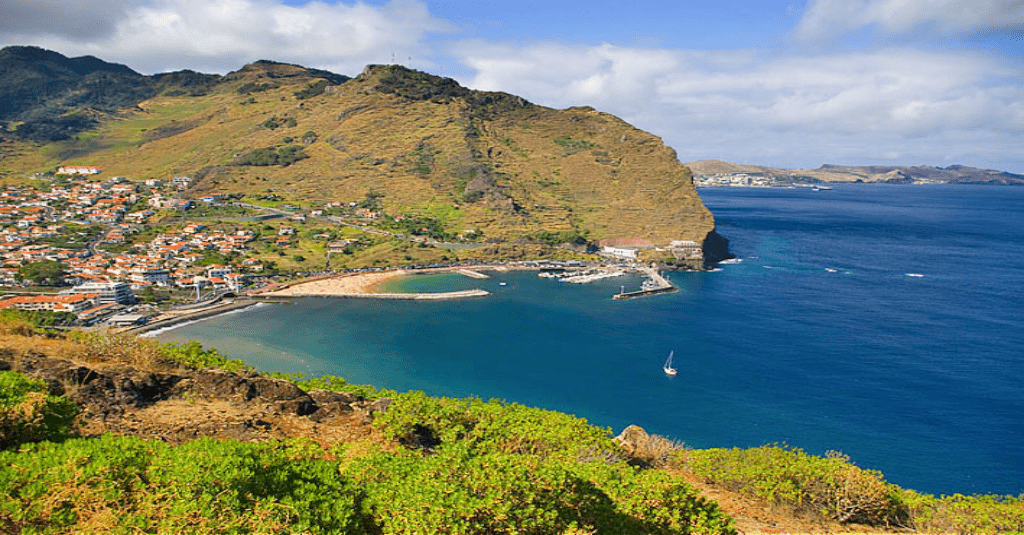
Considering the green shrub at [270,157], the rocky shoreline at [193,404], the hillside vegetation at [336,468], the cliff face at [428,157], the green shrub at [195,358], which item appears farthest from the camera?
the green shrub at [270,157]

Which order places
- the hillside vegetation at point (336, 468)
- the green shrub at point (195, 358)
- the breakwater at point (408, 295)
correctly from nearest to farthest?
the hillside vegetation at point (336, 468) < the green shrub at point (195, 358) < the breakwater at point (408, 295)

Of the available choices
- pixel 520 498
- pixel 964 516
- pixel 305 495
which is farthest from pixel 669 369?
pixel 305 495

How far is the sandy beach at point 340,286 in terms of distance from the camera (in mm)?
79688

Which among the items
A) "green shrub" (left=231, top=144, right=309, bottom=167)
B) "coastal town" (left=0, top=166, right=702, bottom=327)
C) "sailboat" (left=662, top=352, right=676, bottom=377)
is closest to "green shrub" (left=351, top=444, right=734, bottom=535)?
"sailboat" (left=662, top=352, right=676, bottom=377)

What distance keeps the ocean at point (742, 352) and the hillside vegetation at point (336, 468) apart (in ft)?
56.5

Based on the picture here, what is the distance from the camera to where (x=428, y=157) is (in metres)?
139

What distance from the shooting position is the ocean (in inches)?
1571

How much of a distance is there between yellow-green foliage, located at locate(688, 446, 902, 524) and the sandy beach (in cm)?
7064

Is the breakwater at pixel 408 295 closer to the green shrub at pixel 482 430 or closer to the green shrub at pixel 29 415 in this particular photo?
the green shrub at pixel 482 430

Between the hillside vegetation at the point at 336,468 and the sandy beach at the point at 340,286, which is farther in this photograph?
the sandy beach at the point at 340,286

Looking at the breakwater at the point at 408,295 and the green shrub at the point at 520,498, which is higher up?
the green shrub at the point at 520,498

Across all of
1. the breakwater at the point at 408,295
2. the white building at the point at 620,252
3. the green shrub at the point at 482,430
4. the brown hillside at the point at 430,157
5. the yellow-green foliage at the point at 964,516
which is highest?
the brown hillside at the point at 430,157

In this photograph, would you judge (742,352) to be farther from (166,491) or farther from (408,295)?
(166,491)

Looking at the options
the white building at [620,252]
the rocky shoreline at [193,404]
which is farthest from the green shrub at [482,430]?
the white building at [620,252]
